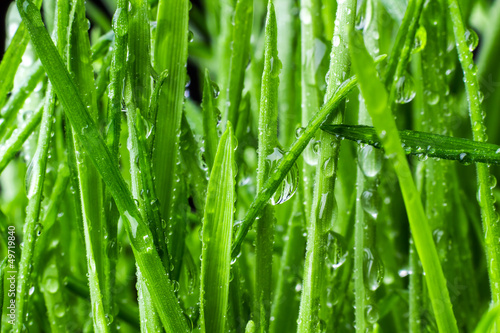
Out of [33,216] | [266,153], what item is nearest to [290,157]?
[266,153]

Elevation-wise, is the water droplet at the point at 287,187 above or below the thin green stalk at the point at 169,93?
below

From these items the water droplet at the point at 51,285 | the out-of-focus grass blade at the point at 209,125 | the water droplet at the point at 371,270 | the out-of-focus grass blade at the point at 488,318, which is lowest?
the out-of-focus grass blade at the point at 488,318

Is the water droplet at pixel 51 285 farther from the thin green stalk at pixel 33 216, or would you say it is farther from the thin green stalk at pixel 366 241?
the thin green stalk at pixel 366 241

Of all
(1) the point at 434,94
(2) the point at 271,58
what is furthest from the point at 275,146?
(1) the point at 434,94

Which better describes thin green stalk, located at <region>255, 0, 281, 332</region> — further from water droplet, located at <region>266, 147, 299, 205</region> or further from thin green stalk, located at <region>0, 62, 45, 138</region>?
thin green stalk, located at <region>0, 62, 45, 138</region>

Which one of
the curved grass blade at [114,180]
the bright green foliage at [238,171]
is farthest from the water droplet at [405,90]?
the curved grass blade at [114,180]
